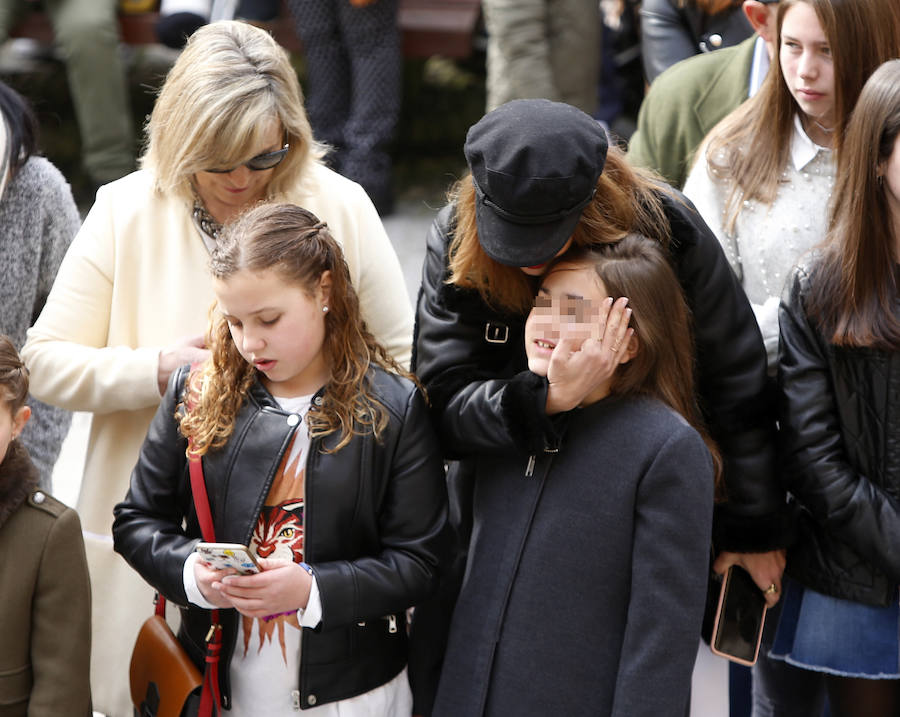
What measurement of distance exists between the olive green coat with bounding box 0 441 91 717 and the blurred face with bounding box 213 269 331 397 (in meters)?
0.53

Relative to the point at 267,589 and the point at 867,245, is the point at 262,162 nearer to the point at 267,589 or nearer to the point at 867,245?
the point at 267,589

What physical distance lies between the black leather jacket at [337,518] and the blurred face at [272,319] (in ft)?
0.40

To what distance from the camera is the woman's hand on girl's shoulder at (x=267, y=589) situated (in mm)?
2291

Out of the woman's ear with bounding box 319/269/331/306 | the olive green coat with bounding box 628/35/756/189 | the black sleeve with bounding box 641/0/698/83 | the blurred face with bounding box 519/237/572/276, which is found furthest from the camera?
the black sleeve with bounding box 641/0/698/83

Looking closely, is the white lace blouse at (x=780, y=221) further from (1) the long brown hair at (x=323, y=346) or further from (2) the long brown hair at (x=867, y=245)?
(1) the long brown hair at (x=323, y=346)

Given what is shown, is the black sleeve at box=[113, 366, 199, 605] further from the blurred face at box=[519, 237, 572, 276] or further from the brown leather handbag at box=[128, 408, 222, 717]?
the blurred face at box=[519, 237, 572, 276]

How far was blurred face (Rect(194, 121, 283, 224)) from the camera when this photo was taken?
273cm

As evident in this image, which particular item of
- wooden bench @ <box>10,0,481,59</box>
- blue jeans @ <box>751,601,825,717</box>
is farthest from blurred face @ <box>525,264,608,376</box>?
wooden bench @ <box>10,0,481,59</box>

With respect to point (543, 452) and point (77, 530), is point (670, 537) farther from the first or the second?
point (77, 530)

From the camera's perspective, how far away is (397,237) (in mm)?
5965

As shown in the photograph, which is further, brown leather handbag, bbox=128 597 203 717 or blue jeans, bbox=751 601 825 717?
blue jeans, bbox=751 601 825 717

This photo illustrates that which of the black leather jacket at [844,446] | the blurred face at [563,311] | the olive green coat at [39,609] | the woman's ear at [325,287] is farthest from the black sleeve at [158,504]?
the black leather jacket at [844,446]

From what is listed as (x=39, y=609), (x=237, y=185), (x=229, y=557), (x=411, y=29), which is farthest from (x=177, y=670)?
(x=411, y=29)

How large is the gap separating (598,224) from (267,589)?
0.90 metres
